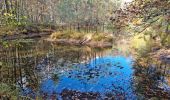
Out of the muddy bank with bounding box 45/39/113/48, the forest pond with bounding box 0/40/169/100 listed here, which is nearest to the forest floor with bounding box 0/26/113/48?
the muddy bank with bounding box 45/39/113/48

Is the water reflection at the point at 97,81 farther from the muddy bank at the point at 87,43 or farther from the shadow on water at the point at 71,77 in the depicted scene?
the muddy bank at the point at 87,43

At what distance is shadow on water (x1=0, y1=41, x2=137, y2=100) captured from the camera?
1659 centimetres

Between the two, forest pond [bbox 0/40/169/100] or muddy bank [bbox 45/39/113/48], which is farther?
muddy bank [bbox 45/39/113/48]

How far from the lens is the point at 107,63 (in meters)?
27.3

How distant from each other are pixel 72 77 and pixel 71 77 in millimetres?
75

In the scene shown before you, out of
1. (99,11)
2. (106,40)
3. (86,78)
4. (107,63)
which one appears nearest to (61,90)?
(86,78)

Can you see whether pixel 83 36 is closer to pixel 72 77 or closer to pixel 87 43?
pixel 87 43

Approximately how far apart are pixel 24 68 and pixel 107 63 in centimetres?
825

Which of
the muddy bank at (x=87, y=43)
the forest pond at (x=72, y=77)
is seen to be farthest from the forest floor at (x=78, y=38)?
the forest pond at (x=72, y=77)

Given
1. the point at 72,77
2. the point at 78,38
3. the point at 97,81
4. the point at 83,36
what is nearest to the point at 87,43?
the point at 83,36

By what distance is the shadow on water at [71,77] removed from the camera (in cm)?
1659

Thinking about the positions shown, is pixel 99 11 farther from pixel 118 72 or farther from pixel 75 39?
pixel 118 72

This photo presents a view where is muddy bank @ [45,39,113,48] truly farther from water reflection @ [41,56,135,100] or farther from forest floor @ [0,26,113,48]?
water reflection @ [41,56,135,100]

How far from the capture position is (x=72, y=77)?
20797mm
